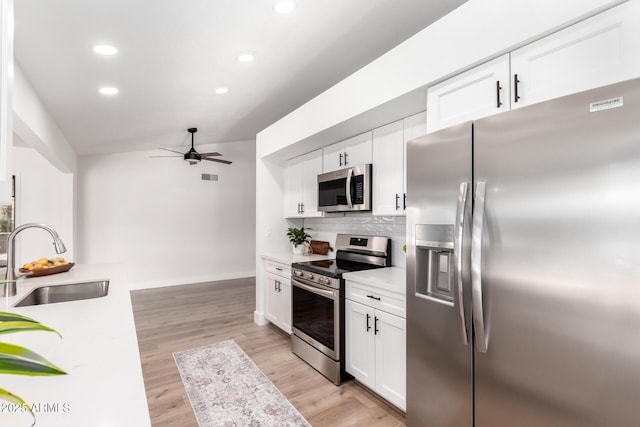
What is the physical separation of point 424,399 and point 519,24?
1.86 meters

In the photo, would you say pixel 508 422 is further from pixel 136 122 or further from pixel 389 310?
pixel 136 122

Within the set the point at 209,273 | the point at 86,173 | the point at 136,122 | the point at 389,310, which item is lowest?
the point at 209,273

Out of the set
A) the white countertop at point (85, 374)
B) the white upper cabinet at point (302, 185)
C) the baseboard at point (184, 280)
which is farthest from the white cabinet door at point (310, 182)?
the baseboard at point (184, 280)

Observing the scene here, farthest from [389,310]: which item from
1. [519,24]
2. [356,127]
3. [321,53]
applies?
[321,53]

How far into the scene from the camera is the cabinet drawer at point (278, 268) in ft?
12.0

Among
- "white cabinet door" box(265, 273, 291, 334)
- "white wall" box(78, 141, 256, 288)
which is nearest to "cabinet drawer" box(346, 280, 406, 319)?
"white cabinet door" box(265, 273, 291, 334)

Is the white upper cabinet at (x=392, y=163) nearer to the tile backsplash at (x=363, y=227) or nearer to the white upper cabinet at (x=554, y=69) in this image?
the tile backsplash at (x=363, y=227)

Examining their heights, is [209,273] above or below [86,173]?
below

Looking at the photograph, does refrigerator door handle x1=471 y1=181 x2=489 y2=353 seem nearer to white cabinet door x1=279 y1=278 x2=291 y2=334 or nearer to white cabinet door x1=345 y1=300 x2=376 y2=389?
white cabinet door x1=345 y1=300 x2=376 y2=389

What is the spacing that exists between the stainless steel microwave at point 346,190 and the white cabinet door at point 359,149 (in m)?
0.09

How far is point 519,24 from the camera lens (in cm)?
150

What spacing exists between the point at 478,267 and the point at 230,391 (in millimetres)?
2125

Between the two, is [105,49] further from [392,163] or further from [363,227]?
[363,227]

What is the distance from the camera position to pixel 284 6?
6.72 feet
